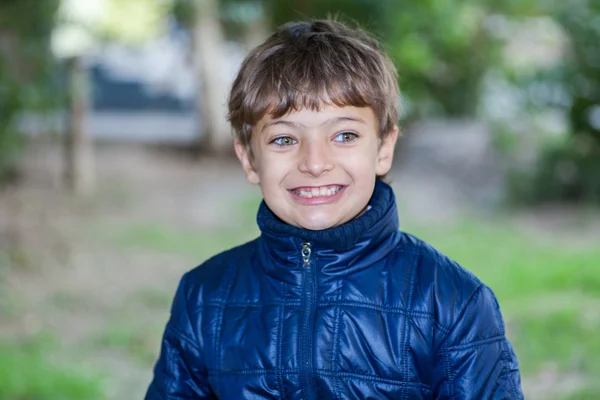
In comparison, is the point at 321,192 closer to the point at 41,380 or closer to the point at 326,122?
the point at 326,122

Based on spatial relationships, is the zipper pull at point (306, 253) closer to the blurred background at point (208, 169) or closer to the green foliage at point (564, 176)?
the blurred background at point (208, 169)

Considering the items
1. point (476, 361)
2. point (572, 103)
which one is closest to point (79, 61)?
point (572, 103)

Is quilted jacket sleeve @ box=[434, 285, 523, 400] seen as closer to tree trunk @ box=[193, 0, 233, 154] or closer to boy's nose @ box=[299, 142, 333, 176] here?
boy's nose @ box=[299, 142, 333, 176]

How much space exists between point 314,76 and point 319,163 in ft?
0.56

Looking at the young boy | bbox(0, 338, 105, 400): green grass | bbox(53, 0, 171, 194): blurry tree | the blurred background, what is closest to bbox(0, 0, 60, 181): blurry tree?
the blurred background

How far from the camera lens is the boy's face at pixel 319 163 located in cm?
164

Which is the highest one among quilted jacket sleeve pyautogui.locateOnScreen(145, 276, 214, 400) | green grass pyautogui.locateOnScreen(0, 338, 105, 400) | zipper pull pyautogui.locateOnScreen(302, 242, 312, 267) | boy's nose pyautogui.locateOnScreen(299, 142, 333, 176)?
boy's nose pyautogui.locateOnScreen(299, 142, 333, 176)

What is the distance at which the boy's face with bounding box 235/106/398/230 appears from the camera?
64.6 inches

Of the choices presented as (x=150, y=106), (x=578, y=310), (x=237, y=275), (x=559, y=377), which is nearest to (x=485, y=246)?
(x=578, y=310)

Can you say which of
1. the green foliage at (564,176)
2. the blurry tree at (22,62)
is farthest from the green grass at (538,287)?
the blurry tree at (22,62)

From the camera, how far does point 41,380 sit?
11.5 ft

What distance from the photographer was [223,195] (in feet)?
24.8

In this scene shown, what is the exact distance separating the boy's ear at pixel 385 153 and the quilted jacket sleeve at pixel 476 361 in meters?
0.34

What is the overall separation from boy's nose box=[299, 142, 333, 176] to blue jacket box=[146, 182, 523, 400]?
0.12 m
